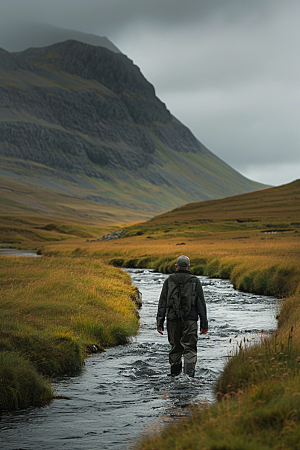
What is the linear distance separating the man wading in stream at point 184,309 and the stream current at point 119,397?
925mm

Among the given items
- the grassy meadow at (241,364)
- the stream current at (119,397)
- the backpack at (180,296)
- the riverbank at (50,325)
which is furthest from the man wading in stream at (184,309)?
the riverbank at (50,325)

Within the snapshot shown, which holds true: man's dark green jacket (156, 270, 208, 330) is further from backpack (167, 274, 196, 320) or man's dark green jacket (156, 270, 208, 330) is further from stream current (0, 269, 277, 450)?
stream current (0, 269, 277, 450)

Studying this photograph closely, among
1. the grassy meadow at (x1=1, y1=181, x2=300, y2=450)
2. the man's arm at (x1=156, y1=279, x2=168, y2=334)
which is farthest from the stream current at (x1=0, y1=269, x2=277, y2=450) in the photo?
the man's arm at (x1=156, y1=279, x2=168, y2=334)

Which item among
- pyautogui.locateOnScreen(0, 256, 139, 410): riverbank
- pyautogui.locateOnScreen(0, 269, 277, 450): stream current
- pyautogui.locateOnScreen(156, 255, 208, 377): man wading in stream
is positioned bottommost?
pyautogui.locateOnScreen(0, 269, 277, 450): stream current

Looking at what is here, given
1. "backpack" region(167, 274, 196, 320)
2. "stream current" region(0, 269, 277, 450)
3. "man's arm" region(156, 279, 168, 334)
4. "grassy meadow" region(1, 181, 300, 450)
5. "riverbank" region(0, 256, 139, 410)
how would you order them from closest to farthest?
1. "grassy meadow" region(1, 181, 300, 450)
2. "stream current" region(0, 269, 277, 450)
3. "riverbank" region(0, 256, 139, 410)
4. "backpack" region(167, 274, 196, 320)
5. "man's arm" region(156, 279, 168, 334)

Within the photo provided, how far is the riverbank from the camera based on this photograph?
1066cm

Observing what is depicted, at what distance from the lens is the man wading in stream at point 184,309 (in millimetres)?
11664

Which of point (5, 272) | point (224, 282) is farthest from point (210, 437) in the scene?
point (224, 282)

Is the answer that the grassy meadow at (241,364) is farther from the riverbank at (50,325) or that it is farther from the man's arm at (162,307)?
the man's arm at (162,307)

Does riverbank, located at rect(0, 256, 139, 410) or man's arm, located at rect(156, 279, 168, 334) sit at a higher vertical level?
man's arm, located at rect(156, 279, 168, 334)

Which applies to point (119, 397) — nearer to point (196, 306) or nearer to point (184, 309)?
point (184, 309)

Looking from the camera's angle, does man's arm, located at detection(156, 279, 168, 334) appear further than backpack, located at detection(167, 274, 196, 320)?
Yes

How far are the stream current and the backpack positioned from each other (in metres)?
1.75

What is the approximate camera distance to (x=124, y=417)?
9.71 m
